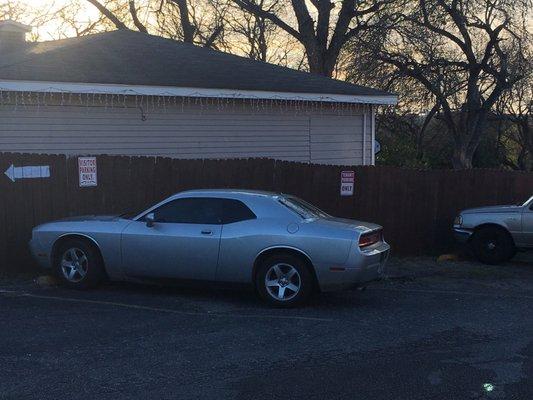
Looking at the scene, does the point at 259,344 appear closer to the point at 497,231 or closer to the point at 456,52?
the point at 497,231

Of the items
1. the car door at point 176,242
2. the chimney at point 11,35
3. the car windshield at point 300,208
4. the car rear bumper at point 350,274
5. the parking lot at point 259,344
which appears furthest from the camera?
the chimney at point 11,35

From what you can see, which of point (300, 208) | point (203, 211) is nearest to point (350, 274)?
point (300, 208)

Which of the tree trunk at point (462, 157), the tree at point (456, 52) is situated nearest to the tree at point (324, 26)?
the tree at point (456, 52)

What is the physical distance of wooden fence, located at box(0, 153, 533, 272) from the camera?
33.4 ft

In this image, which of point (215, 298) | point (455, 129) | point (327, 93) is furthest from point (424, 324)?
point (455, 129)

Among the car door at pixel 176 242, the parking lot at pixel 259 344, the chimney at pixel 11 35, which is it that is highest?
the chimney at pixel 11 35

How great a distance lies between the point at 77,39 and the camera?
1586cm

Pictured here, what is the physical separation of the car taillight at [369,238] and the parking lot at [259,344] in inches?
31.0

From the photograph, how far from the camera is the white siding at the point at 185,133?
11578 mm

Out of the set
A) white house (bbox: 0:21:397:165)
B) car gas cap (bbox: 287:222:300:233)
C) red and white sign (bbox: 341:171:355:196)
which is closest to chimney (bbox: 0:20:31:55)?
white house (bbox: 0:21:397:165)

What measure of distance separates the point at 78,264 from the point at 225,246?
2105 mm

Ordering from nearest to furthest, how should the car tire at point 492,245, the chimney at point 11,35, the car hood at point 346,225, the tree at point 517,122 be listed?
the car hood at point 346,225, the car tire at point 492,245, the chimney at point 11,35, the tree at point 517,122

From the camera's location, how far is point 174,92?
484 inches

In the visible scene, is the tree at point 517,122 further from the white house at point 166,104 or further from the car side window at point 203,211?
the car side window at point 203,211
